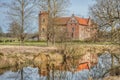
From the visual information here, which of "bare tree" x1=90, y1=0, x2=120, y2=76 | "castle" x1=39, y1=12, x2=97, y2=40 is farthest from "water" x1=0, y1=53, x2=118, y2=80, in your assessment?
"castle" x1=39, y1=12, x2=97, y2=40

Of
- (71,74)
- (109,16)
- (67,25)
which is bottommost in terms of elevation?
(71,74)

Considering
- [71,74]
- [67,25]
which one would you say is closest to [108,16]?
[71,74]

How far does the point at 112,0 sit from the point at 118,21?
1258mm

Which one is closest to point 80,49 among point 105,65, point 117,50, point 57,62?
point 57,62

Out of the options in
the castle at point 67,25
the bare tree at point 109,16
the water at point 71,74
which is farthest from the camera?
the castle at point 67,25

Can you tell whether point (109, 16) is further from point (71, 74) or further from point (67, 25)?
point (67, 25)

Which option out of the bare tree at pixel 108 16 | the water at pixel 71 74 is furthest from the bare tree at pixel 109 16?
the water at pixel 71 74

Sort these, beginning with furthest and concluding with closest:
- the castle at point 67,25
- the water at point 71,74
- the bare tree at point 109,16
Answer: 1. the castle at point 67,25
2. the water at point 71,74
3. the bare tree at point 109,16

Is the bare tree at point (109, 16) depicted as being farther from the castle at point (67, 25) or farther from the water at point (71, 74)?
the castle at point (67, 25)

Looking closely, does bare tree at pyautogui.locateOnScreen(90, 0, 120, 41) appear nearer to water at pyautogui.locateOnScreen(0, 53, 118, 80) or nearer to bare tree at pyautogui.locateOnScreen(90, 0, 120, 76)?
bare tree at pyautogui.locateOnScreen(90, 0, 120, 76)

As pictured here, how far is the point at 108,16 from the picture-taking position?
1605cm

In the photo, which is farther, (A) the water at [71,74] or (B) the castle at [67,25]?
(B) the castle at [67,25]

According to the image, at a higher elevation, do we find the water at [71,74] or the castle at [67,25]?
the castle at [67,25]

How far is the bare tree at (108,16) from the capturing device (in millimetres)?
15922
